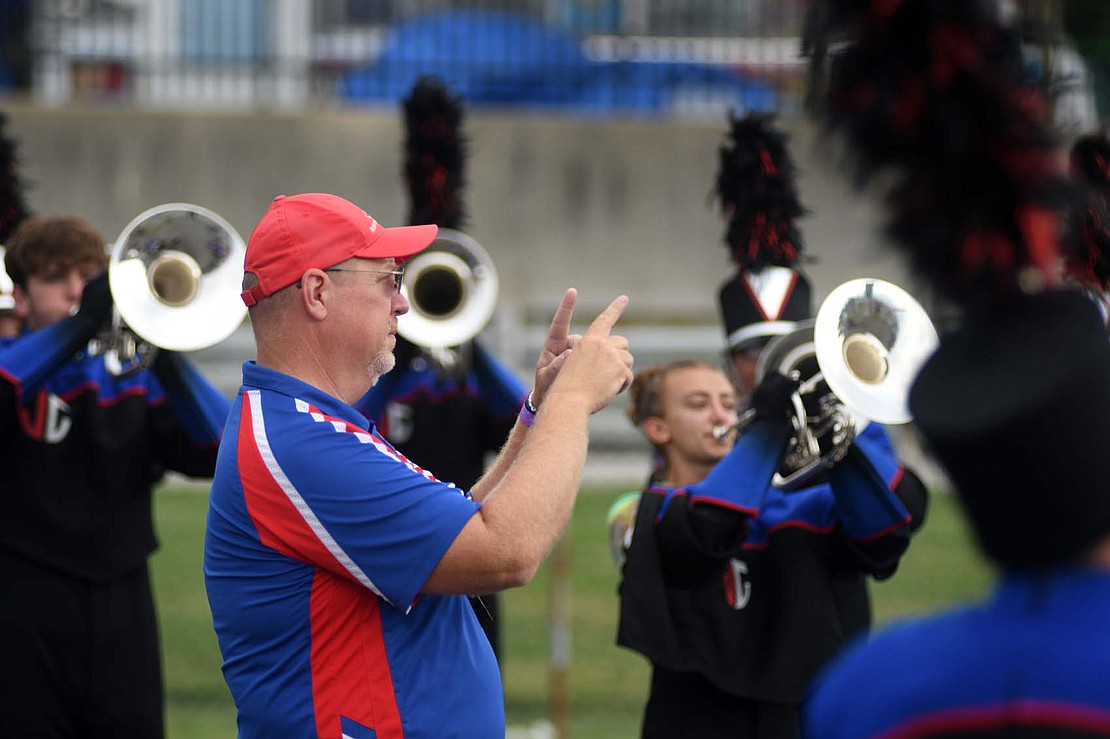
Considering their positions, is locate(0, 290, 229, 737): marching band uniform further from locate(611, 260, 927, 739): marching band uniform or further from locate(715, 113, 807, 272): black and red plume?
locate(715, 113, 807, 272): black and red plume

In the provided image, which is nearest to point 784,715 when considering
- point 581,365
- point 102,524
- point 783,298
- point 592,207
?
point 783,298

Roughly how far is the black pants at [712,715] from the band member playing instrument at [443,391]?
1.79 meters

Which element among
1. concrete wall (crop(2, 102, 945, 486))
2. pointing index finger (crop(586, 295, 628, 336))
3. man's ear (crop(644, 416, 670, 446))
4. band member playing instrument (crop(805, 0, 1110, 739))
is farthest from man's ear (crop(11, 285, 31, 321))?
concrete wall (crop(2, 102, 945, 486))

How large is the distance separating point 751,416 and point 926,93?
7.29 ft

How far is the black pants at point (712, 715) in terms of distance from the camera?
146 inches

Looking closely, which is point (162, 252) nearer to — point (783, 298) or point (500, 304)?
point (783, 298)

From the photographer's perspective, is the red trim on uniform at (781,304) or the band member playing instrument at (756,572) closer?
the band member playing instrument at (756,572)

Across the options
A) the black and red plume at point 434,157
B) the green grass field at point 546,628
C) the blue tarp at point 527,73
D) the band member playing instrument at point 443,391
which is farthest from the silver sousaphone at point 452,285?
the blue tarp at point 527,73

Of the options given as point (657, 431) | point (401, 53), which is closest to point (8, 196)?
point (657, 431)

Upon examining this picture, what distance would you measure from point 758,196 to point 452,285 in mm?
1553

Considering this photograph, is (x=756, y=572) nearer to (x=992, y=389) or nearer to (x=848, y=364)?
(x=848, y=364)

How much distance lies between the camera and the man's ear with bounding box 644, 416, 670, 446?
4.12 meters

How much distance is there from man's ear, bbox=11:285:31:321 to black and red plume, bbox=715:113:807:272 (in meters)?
2.04

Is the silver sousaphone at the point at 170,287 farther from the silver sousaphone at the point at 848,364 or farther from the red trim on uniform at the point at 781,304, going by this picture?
the silver sousaphone at the point at 848,364
